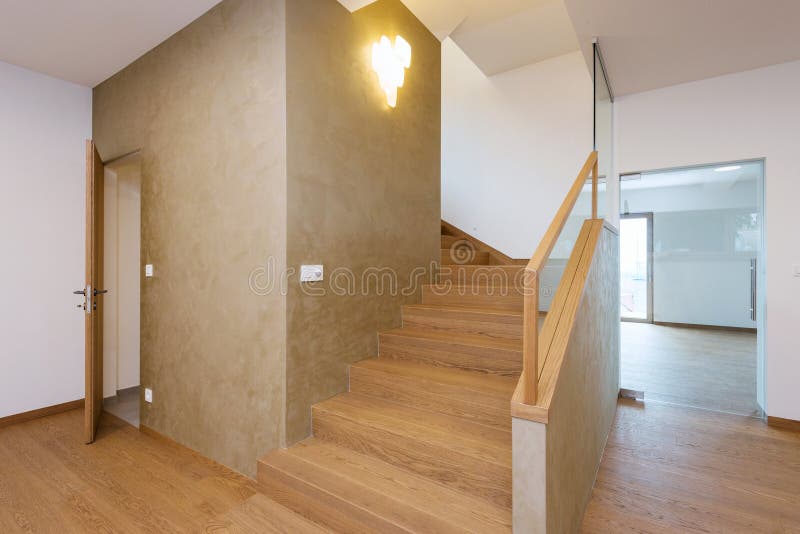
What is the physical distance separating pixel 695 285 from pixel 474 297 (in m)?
2.39

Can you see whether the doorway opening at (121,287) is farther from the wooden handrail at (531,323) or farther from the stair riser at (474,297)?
the wooden handrail at (531,323)

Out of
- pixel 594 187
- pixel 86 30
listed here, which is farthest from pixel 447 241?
pixel 86 30

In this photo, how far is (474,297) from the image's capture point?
3064mm

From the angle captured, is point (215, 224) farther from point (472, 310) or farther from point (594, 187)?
point (594, 187)

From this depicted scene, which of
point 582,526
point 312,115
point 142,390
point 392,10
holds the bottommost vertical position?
point 582,526

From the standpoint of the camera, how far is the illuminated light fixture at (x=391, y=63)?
2777 mm

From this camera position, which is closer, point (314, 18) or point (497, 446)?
point (497, 446)

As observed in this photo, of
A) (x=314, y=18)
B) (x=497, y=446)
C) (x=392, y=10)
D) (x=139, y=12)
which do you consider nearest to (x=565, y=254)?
(x=497, y=446)

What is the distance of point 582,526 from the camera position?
190cm

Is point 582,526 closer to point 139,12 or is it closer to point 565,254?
point 565,254

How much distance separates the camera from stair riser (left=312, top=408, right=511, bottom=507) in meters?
1.69

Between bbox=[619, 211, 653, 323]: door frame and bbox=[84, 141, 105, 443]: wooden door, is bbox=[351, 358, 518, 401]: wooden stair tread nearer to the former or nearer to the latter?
bbox=[84, 141, 105, 443]: wooden door

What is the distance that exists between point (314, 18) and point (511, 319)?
7.49 feet

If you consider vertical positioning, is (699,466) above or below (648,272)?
below
